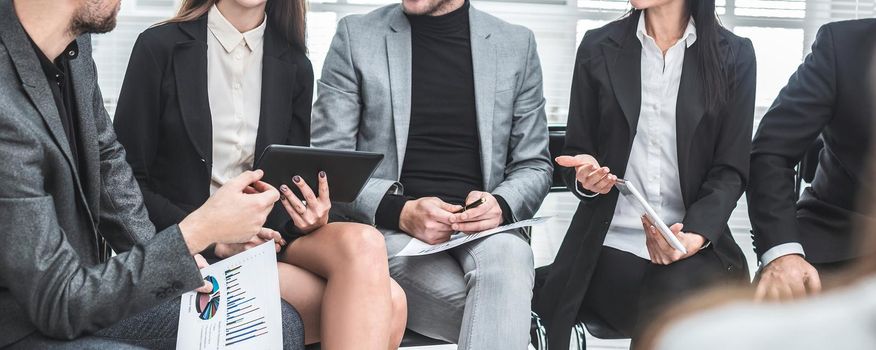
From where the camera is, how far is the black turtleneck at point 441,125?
87.1 inches

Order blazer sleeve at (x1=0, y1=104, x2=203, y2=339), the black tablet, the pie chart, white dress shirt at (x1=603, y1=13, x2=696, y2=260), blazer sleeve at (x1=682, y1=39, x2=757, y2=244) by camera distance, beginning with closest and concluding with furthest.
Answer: blazer sleeve at (x1=0, y1=104, x2=203, y2=339) < the pie chart < the black tablet < blazer sleeve at (x1=682, y1=39, x2=757, y2=244) < white dress shirt at (x1=603, y1=13, x2=696, y2=260)

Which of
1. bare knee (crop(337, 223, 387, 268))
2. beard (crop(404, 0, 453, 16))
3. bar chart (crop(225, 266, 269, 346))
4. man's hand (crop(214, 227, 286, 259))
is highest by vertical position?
beard (crop(404, 0, 453, 16))

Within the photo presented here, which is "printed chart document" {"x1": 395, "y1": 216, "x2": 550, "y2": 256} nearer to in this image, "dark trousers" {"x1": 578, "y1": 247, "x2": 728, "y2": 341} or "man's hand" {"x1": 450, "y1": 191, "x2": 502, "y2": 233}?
"man's hand" {"x1": 450, "y1": 191, "x2": 502, "y2": 233}

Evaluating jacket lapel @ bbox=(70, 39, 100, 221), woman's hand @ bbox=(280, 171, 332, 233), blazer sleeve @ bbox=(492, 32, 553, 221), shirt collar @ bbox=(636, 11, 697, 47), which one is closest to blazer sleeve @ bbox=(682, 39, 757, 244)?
shirt collar @ bbox=(636, 11, 697, 47)

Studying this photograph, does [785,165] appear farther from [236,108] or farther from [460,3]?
[236,108]

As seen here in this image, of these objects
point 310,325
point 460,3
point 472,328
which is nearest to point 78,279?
point 310,325

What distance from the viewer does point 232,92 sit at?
218cm

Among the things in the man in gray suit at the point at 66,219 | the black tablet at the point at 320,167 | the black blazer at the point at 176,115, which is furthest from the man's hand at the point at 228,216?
the black blazer at the point at 176,115

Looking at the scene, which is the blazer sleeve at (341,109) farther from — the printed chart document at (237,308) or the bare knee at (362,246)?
the printed chart document at (237,308)

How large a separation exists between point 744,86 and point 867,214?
1.92 m

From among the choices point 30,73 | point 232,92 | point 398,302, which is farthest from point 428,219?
point 30,73

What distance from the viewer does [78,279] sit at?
1301mm

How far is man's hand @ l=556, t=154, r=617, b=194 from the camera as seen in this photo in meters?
1.90

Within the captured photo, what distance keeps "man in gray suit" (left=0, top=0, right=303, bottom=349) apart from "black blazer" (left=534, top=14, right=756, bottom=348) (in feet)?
2.58
